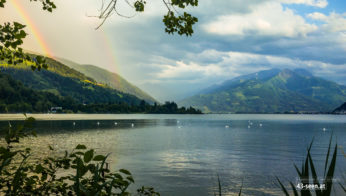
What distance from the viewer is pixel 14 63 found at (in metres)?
7.31

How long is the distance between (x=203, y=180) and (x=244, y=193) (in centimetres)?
582

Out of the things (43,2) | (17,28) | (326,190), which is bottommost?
(326,190)

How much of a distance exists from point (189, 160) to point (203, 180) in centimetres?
1395

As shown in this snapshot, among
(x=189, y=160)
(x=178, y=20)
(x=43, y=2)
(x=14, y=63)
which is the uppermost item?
(x=43, y=2)

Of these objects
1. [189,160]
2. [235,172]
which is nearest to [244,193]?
[235,172]

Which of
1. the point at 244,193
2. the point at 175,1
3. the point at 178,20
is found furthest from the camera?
the point at 244,193

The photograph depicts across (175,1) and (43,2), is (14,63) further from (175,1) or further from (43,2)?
(175,1)

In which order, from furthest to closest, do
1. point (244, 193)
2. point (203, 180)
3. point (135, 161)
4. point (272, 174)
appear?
point (135, 161)
point (272, 174)
point (203, 180)
point (244, 193)

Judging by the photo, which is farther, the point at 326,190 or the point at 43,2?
the point at 43,2

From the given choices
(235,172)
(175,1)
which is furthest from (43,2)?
(235,172)

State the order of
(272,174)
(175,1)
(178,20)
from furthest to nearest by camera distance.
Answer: (272,174), (178,20), (175,1)

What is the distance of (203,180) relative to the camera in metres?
30.3

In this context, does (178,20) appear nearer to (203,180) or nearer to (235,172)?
(203,180)

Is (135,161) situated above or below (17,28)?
below
